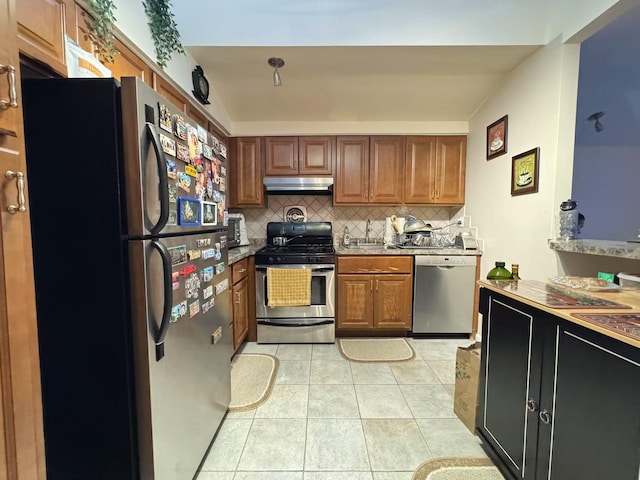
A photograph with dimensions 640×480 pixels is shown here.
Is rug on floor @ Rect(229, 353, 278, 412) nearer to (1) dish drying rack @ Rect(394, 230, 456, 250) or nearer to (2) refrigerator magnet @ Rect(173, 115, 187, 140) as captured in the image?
(2) refrigerator magnet @ Rect(173, 115, 187, 140)

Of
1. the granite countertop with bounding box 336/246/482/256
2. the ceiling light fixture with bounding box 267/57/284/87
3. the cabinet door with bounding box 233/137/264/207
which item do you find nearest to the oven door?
the granite countertop with bounding box 336/246/482/256

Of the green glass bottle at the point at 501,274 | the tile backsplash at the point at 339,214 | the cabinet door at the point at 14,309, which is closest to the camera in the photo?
the cabinet door at the point at 14,309

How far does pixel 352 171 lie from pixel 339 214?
0.55 meters

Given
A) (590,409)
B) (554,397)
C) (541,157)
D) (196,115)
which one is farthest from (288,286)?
(541,157)

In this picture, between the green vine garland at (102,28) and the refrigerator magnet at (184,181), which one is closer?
the refrigerator magnet at (184,181)

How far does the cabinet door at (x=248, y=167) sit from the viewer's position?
3020 mm

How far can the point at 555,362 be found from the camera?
0.97 metres

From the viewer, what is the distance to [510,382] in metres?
1.19

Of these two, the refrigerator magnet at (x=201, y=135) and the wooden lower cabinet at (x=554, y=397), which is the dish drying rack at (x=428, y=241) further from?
the refrigerator magnet at (x=201, y=135)

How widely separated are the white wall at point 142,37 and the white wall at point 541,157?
2522mm

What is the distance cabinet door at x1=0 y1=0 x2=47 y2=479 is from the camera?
0.56 metres

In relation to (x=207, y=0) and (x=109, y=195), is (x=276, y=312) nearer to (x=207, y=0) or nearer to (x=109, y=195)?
(x=109, y=195)

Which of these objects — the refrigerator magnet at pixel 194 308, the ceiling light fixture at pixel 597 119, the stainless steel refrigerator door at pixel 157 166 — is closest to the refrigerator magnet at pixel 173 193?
the stainless steel refrigerator door at pixel 157 166

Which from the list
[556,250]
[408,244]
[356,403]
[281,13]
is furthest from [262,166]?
[556,250]
